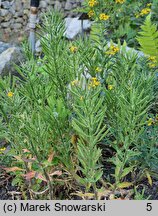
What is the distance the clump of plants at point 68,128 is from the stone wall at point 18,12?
5281mm

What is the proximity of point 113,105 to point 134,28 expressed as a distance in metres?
2.51

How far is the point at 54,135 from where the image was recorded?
6.98 ft

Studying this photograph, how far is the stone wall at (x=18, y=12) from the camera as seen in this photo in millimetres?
7531

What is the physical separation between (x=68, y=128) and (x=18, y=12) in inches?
229

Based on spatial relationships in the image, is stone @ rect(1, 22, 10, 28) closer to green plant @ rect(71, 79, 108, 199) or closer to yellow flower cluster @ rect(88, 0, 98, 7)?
yellow flower cluster @ rect(88, 0, 98, 7)

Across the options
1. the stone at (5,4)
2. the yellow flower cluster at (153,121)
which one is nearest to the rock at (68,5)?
the stone at (5,4)

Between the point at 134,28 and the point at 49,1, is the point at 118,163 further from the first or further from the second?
the point at 49,1

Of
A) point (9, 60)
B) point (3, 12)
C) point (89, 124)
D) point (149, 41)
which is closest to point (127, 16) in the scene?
point (9, 60)

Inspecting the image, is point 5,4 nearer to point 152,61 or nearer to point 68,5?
point 68,5

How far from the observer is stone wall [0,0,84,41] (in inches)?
297

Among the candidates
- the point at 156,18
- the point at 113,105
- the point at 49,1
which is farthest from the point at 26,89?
the point at 49,1

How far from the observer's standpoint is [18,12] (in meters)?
7.68

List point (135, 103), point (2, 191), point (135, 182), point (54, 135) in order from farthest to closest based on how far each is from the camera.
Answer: point (2, 191), point (135, 182), point (54, 135), point (135, 103)

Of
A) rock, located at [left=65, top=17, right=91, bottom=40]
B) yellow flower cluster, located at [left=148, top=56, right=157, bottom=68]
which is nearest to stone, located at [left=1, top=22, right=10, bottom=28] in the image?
rock, located at [left=65, top=17, right=91, bottom=40]
